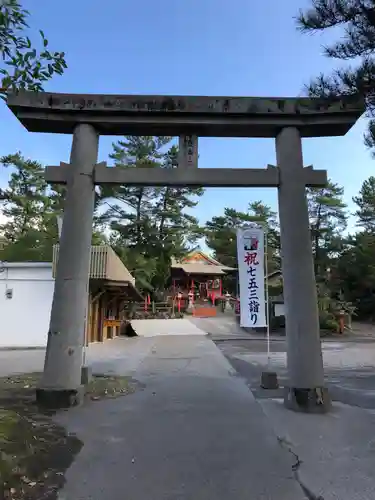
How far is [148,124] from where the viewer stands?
698 centimetres

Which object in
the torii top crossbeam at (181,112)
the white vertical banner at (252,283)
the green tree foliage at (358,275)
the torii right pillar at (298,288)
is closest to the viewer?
the torii right pillar at (298,288)

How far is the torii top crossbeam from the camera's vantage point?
669 cm

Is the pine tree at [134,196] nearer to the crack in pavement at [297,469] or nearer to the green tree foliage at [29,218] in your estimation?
the green tree foliage at [29,218]

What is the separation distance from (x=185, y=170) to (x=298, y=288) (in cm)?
266

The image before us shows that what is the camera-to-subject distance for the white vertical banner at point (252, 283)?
24.9 ft

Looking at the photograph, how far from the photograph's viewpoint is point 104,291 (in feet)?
62.2

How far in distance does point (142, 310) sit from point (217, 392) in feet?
98.8

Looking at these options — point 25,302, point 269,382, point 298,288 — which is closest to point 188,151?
point 298,288

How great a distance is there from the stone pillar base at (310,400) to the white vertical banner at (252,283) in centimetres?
171

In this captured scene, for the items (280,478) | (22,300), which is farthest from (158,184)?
(22,300)

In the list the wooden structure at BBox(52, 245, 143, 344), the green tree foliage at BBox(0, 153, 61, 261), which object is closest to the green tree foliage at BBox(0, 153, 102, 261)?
the green tree foliage at BBox(0, 153, 61, 261)

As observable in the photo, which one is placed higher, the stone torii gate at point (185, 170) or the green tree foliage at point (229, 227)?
the green tree foliage at point (229, 227)

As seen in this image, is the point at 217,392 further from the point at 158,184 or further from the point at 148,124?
the point at 148,124

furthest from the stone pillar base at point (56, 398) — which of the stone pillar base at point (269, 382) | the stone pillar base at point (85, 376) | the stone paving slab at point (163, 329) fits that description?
the stone paving slab at point (163, 329)
